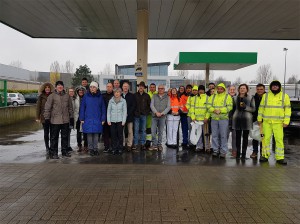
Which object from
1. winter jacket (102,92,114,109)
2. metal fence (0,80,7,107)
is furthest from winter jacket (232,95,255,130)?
metal fence (0,80,7,107)

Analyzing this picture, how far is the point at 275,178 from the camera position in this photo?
5.86 m

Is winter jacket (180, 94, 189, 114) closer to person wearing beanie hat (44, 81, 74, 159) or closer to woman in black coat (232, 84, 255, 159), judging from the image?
woman in black coat (232, 84, 255, 159)

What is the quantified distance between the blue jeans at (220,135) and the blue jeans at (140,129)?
1.98 m

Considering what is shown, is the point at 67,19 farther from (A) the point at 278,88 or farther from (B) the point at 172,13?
(A) the point at 278,88

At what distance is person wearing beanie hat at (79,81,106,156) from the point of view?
7.49 metres

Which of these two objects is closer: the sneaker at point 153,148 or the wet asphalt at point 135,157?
the wet asphalt at point 135,157

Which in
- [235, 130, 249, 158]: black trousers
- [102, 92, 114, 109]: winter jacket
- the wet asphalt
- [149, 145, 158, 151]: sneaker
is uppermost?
[102, 92, 114, 109]: winter jacket

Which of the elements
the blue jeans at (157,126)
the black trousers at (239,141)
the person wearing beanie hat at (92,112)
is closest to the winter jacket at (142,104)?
the blue jeans at (157,126)

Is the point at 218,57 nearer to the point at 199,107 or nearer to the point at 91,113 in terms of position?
the point at 199,107

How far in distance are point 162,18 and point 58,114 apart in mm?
7174

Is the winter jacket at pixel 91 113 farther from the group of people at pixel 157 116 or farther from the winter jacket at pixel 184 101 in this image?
the winter jacket at pixel 184 101

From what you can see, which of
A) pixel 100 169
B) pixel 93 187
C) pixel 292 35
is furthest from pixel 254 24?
pixel 93 187

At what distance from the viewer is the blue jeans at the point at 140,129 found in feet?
27.3

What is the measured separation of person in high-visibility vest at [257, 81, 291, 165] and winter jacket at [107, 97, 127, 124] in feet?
11.2
